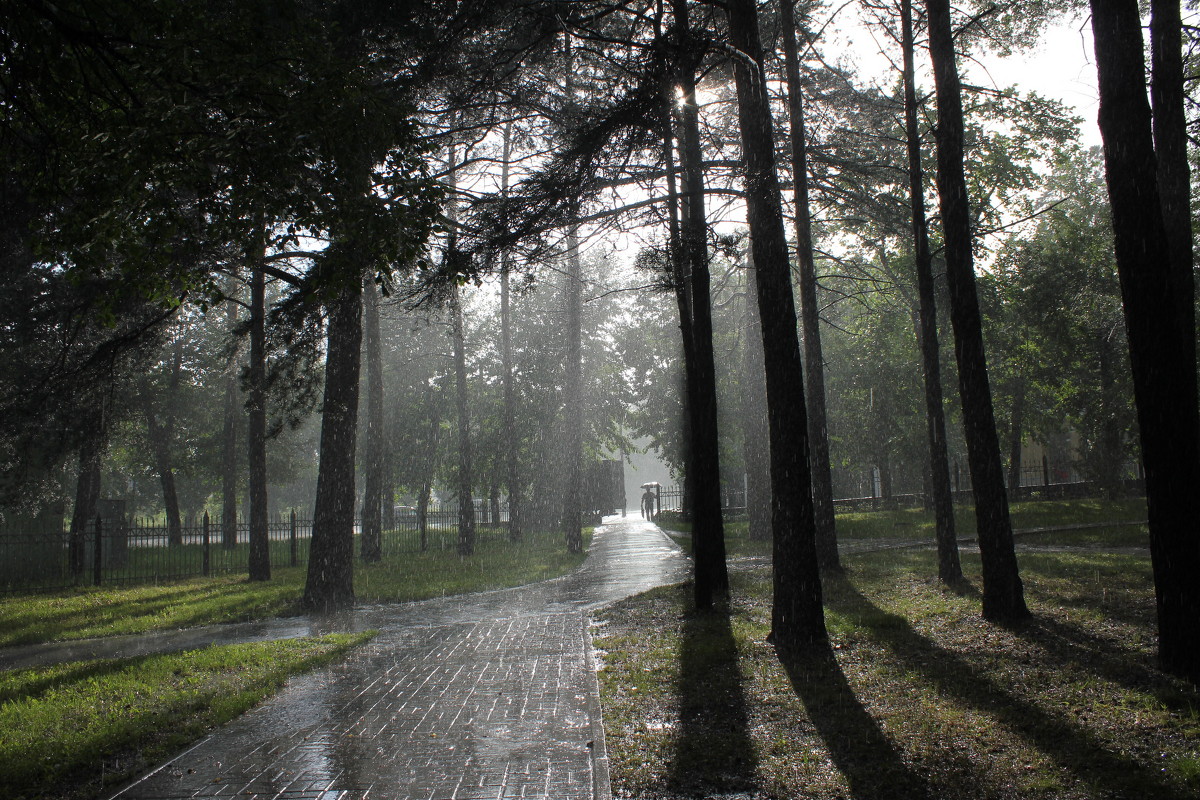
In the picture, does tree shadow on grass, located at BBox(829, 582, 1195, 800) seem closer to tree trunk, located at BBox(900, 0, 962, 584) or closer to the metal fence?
Answer: tree trunk, located at BBox(900, 0, 962, 584)

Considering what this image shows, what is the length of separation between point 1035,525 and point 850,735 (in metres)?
17.5

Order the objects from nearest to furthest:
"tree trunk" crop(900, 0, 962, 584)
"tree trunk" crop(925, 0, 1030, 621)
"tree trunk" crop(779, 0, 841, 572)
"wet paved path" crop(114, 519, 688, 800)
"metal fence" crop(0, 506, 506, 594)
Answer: "wet paved path" crop(114, 519, 688, 800), "tree trunk" crop(925, 0, 1030, 621), "tree trunk" crop(900, 0, 962, 584), "tree trunk" crop(779, 0, 841, 572), "metal fence" crop(0, 506, 506, 594)

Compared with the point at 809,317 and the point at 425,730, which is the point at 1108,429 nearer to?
the point at 809,317

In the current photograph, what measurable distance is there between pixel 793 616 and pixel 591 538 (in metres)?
21.9

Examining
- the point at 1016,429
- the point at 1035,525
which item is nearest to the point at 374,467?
the point at 1035,525

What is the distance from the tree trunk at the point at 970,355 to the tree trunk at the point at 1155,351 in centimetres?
232

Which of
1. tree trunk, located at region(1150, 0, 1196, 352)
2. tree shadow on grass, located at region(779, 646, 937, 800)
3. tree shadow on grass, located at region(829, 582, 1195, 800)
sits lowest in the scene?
tree shadow on grass, located at region(779, 646, 937, 800)

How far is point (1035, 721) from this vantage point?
16.5 feet

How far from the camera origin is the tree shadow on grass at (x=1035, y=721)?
402 cm

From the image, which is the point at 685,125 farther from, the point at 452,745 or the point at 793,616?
the point at 452,745

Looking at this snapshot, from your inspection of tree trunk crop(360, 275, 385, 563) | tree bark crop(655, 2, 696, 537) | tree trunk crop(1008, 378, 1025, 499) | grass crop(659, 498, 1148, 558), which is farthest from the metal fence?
tree trunk crop(1008, 378, 1025, 499)

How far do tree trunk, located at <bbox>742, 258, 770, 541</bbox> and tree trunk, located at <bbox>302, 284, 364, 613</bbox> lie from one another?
1260 cm

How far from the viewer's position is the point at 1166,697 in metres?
5.22

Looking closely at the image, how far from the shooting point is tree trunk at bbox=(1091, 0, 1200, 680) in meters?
5.68
